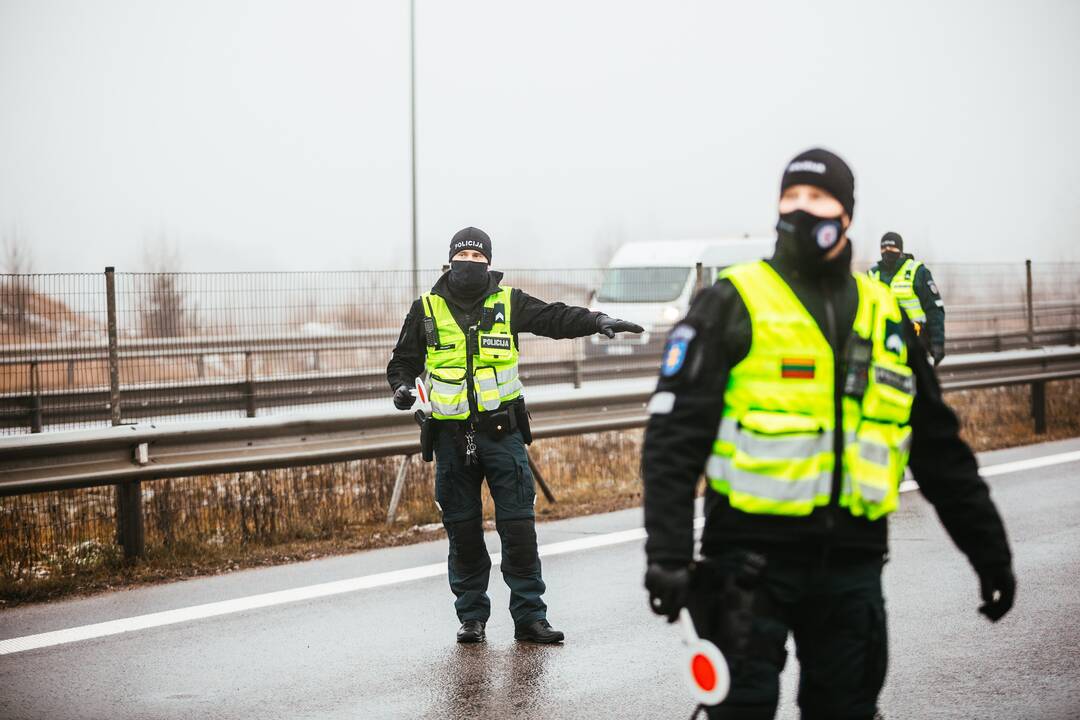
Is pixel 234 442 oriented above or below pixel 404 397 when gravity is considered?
below

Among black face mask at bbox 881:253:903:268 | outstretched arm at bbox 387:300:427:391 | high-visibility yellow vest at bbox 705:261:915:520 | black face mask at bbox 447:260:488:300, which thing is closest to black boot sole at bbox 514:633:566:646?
outstretched arm at bbox 387:300:427:391

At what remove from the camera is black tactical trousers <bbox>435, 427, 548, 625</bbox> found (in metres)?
5.74

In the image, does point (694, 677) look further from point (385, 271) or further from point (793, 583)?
point (385, 271)

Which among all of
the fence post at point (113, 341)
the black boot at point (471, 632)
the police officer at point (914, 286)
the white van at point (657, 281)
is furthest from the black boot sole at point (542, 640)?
the white van at point (657, 281)

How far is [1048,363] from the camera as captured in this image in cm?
1256

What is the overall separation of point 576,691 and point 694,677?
2103 mm

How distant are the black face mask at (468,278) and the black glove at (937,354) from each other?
20.1 feet

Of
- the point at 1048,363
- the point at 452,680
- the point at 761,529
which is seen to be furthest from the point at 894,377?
the point at 1048,363

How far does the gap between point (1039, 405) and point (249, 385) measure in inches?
309

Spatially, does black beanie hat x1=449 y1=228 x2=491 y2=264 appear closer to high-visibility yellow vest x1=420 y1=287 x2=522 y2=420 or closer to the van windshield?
high-visibility yellow vest x1=420 y1=287 x2=522 y2=420

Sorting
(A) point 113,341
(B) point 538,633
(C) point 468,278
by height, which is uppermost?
(C) point 468,278

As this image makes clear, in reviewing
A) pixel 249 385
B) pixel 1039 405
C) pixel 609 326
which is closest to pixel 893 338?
pixel 609 326

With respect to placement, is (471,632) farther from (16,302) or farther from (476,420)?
(16,302)

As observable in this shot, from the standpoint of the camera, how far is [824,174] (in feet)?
9.89
